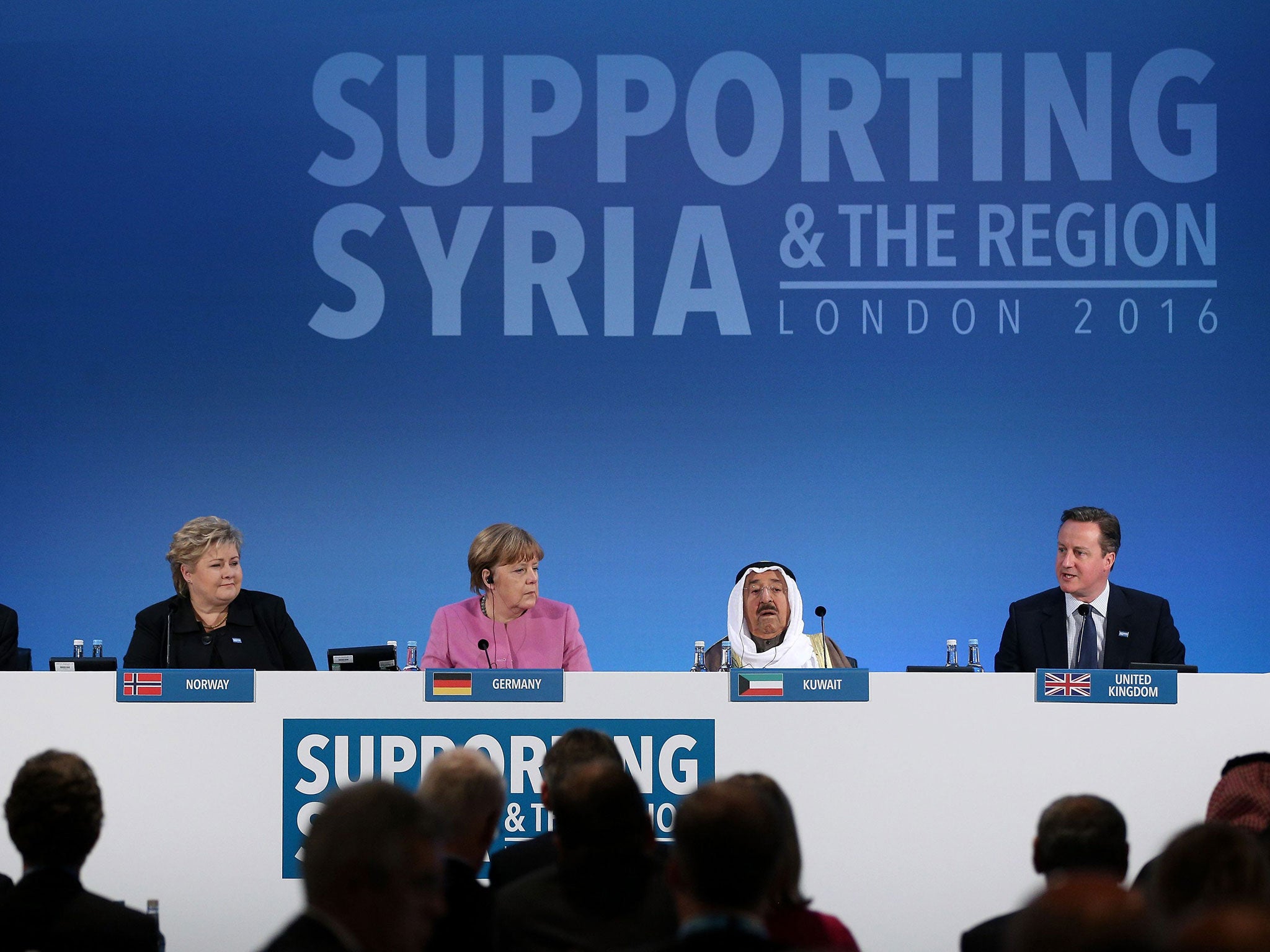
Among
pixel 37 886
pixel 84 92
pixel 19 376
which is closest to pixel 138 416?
pixel 19 376

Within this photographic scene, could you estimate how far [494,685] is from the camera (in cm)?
379

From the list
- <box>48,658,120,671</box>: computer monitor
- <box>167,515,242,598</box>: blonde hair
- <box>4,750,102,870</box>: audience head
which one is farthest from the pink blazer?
<box>4,750,102,870</box>: audience head

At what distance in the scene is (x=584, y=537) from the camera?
20.6ft

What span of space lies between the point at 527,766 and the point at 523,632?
3.14 ft

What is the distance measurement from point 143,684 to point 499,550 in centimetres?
125

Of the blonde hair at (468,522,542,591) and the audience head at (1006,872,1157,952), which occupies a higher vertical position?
the blonde hair at (468,522,542,591)

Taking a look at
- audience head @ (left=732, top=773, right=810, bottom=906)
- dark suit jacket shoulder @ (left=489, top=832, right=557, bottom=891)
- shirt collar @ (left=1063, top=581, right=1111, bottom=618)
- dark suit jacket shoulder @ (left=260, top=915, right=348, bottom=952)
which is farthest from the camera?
shirt collar @ (left=1063, top=581, right=1111, bottom=618)

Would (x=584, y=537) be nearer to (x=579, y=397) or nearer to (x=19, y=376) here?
(x=579, y=397)

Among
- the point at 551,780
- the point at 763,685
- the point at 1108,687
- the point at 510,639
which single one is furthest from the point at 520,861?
the point at 510,639

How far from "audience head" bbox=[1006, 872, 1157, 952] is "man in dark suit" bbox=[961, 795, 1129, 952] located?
3.62ft

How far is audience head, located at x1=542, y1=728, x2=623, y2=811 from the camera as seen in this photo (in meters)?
2.73

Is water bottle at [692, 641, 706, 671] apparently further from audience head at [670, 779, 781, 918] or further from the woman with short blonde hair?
audience head at [670, 779, 781, 918]

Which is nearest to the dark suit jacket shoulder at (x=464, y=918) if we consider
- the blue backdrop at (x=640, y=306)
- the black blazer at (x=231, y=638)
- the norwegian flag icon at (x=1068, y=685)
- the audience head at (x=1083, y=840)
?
the audience head at (x=1083, y=840)

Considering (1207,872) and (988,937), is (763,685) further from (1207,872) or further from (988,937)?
(1207,872)
